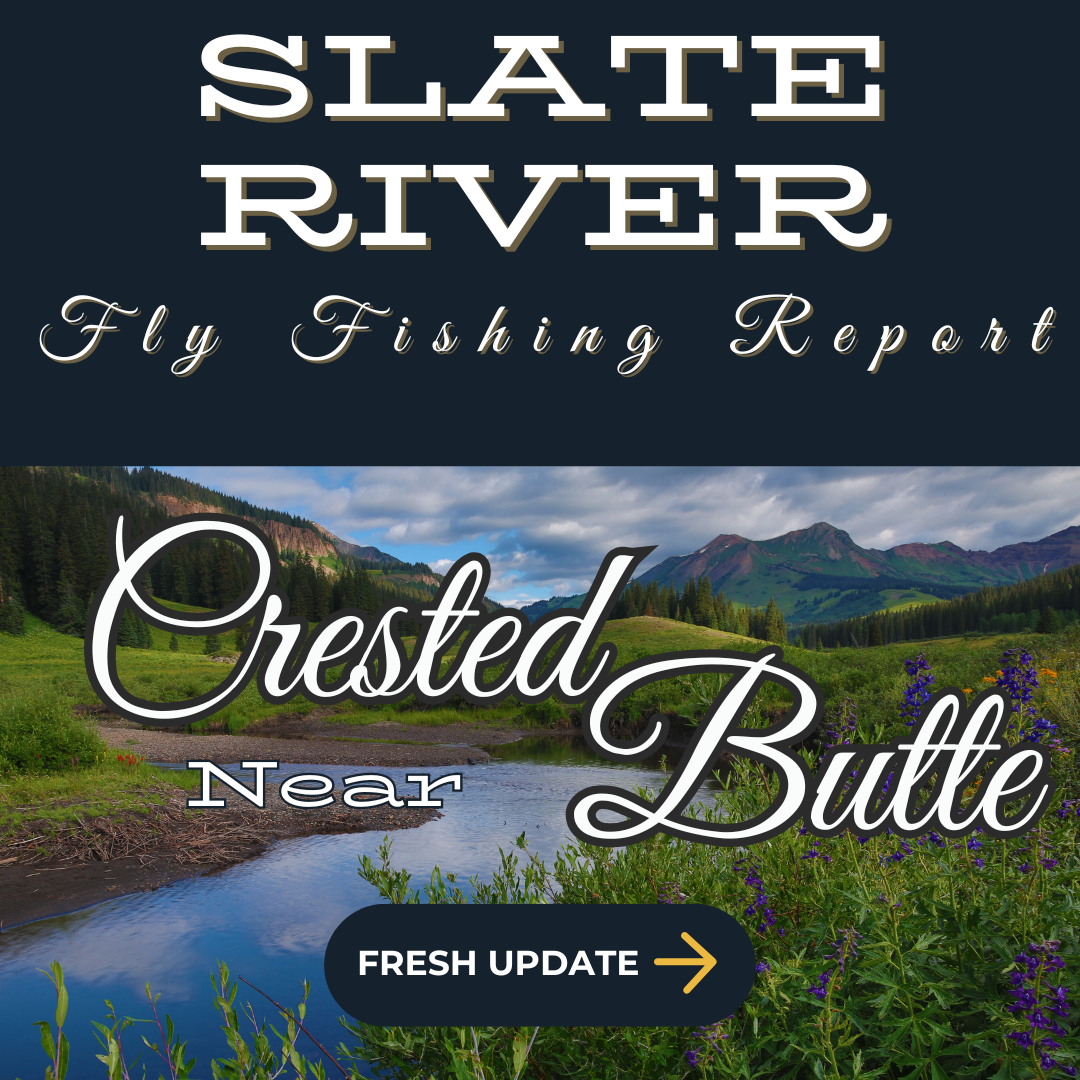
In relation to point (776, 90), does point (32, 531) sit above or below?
below

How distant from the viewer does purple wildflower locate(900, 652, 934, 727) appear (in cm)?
454

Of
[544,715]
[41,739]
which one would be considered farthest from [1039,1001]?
[544,715]

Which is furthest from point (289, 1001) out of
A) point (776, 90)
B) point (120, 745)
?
point (120, 745)

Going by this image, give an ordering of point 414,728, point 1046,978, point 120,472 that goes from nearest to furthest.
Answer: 1. point 1046,978
2. point 414,728
3. point 120,472

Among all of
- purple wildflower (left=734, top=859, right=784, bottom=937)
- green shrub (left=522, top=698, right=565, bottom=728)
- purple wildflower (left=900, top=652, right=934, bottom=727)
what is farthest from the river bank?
green shrub (left=522, top=698, right=565, bottom=728)

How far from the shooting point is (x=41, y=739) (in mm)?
19531

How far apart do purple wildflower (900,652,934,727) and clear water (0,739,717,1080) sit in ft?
29.6

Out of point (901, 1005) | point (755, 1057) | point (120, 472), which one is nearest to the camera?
point (901, 1005)

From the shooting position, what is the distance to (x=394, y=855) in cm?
1711

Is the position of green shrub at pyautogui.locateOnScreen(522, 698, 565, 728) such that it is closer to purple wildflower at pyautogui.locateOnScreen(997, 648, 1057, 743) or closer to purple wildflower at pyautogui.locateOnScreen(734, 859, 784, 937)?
purple wildflower at pyautogui.locateOnScreen(734, 859, 784, 937)

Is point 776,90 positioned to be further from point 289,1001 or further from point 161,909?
point 161,909

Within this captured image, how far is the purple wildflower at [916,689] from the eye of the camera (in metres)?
4.54

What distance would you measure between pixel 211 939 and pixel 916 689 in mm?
13724

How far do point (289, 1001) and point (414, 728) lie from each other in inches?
1245
